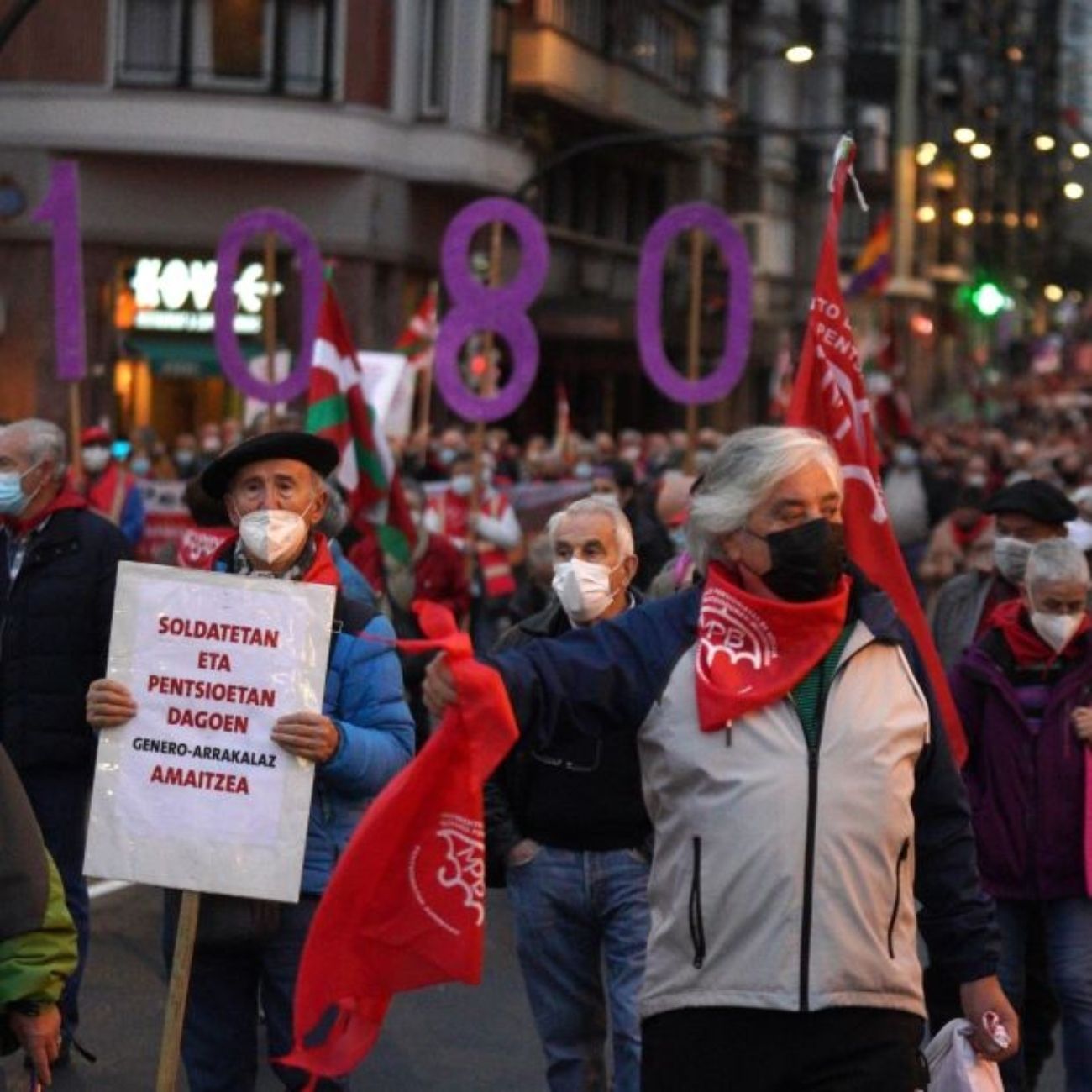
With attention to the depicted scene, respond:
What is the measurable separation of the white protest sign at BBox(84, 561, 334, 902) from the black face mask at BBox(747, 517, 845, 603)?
134 cm

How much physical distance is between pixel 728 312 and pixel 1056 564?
30.2ft

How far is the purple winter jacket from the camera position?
22.1ft

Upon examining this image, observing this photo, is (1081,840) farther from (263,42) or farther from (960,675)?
(263,42)

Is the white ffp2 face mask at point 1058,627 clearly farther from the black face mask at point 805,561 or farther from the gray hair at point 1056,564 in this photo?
the black face mask at point 805,561

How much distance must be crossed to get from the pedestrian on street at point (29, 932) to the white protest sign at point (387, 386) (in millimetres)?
13200

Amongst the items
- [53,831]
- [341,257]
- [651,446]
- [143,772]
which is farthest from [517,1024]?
[341,257]

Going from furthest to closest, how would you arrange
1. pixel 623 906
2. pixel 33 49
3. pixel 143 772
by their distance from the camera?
1. pixel 33 49
2. pixel 623 906
3. pixel 143 772

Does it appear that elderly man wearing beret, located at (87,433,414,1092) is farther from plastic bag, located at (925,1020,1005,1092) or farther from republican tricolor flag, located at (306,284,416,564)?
republican tricolor flag, located at (306,284,416,564)

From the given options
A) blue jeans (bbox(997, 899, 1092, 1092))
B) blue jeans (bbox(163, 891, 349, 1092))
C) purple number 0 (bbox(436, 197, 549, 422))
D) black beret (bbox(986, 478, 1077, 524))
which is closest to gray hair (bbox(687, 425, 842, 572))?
blue jeans (bbox(163, 891, 349, 1092))

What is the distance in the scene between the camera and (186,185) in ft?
106

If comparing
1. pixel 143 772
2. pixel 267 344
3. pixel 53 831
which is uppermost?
pixel 267 344

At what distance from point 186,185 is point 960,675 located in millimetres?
26349

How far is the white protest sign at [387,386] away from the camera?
60.6 feet

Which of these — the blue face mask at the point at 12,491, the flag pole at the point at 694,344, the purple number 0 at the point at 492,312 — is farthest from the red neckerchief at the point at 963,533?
the blue face mask at the point at 12,491
